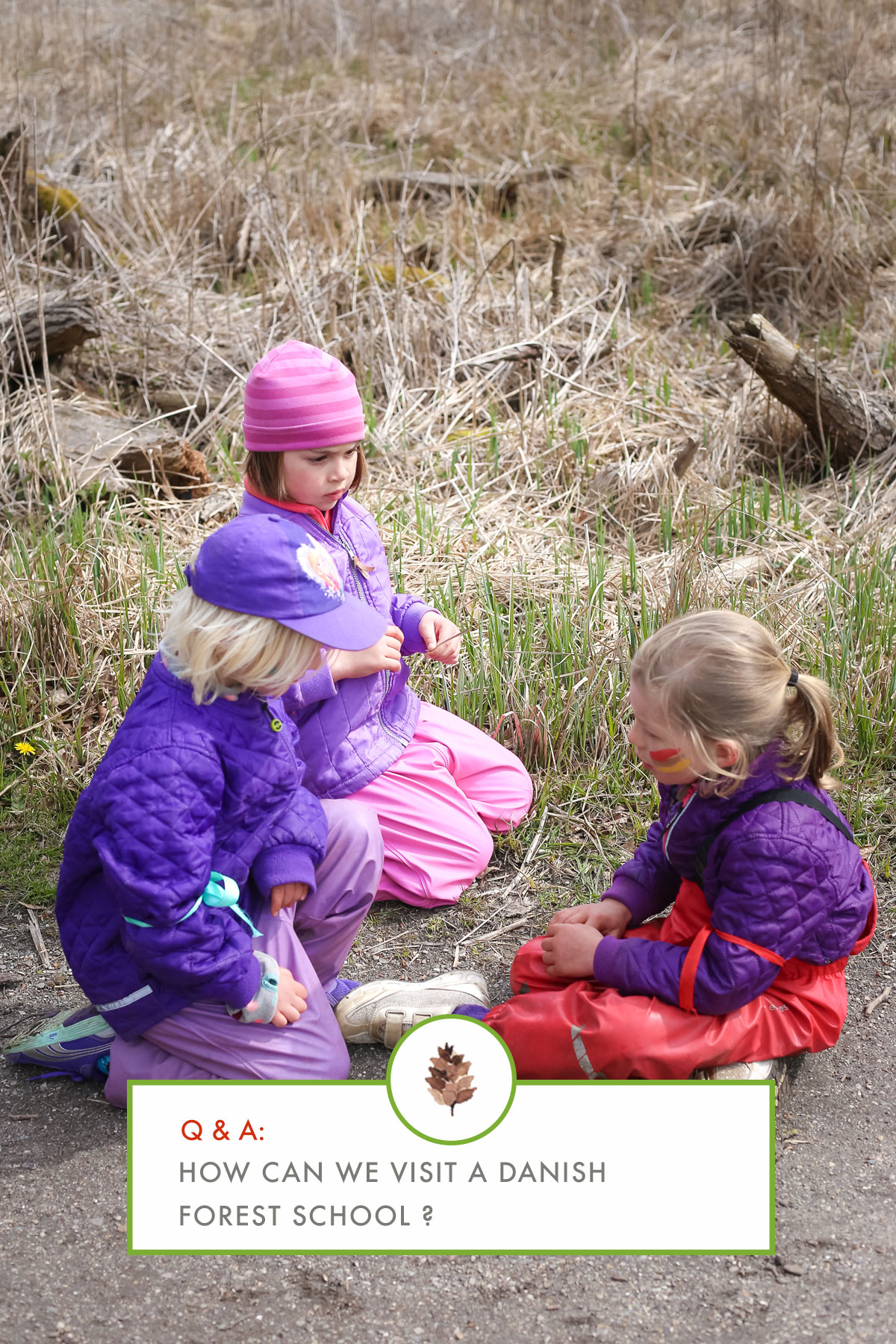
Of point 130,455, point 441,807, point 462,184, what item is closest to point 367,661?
point 441,807

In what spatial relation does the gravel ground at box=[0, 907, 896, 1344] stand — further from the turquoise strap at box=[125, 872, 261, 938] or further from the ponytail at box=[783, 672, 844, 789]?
the ponytail at box=[783, 672, 844, 789]

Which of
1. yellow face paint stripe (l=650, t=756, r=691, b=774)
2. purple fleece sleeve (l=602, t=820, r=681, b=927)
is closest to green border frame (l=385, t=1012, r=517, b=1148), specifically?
purple fleece sleeve (l=602, t=820, r=681, b=927)

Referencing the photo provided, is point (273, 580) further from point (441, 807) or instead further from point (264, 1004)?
point (441, 807)

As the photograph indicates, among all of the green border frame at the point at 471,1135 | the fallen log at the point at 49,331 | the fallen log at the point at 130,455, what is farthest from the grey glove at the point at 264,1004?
the fallen log at the point at 49,331

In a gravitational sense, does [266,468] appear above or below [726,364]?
above

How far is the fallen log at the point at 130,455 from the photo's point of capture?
4270 mm

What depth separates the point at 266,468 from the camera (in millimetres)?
2729

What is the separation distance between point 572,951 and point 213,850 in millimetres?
701

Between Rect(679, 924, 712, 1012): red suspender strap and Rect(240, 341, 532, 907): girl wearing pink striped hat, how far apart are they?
855 mm

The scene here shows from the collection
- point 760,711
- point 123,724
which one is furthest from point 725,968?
point 123,724

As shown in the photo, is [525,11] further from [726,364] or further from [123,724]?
[123,724]

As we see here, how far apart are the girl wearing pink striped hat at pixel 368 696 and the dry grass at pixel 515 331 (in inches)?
10.3

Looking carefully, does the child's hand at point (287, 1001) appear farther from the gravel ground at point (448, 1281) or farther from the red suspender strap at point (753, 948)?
the red suspender strap at point (753, 948)

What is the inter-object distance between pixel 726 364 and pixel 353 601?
3.80 m
